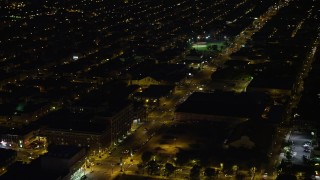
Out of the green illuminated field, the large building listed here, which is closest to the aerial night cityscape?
the large building

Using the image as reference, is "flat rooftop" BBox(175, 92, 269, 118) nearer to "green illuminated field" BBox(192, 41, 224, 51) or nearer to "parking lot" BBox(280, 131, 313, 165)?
"parking lot" BBox(280, 131, 313, 165)

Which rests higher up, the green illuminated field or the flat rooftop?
the green illuminated field

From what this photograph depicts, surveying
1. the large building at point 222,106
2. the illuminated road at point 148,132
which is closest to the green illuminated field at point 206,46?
the illuminated road at point 148,132

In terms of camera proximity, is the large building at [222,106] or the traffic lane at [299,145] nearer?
the traffic lane at [299,145]

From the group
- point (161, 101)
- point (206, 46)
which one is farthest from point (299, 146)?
point (206, 46)

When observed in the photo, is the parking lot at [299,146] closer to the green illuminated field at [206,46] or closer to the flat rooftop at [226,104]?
the flat rooftop at [226,104]

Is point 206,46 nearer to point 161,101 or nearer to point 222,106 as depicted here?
point 161,101

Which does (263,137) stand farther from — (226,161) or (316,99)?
(316,99)

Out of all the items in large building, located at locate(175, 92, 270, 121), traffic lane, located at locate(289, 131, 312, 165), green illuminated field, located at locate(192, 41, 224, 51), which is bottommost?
traffic lane, located at locate(289, 131, 312, 165)

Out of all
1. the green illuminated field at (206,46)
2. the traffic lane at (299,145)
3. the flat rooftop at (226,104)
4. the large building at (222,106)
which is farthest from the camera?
the green illuminated field at (206,46)
